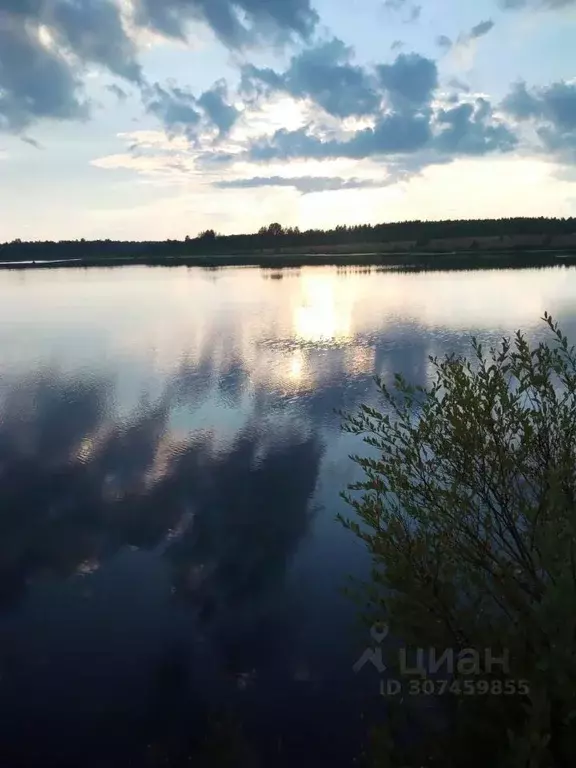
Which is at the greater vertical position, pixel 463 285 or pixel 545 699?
pixel 545 699

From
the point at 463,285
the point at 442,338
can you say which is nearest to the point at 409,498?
the point at 442,338

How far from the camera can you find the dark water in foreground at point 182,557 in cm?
602

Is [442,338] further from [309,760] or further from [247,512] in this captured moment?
[309,760]

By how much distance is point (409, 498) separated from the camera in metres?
5.38

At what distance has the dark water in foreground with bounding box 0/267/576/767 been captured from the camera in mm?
6023

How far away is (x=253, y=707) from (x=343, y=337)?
67.9 feet

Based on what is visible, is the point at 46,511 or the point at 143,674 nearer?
the point at 143,674

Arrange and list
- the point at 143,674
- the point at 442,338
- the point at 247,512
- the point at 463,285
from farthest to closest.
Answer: the point at 463,285 < the point at 442,338 < the point at 247,512 < the point at 143,674
